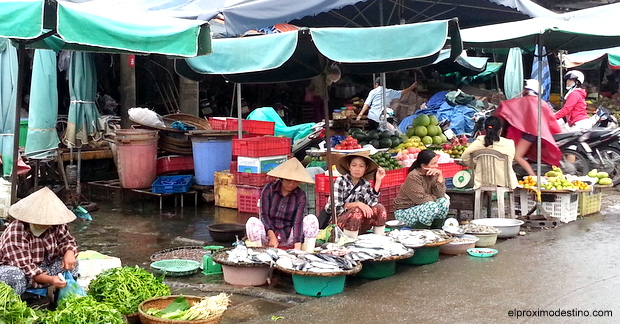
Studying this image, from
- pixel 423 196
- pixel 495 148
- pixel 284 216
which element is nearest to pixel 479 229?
pixel 423 196

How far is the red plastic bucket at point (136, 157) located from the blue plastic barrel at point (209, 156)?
63 cm

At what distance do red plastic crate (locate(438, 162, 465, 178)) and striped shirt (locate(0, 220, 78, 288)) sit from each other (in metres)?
5.67

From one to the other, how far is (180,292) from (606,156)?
8.77 meters

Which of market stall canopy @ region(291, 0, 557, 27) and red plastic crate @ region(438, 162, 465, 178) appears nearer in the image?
red plastic crate @ region(438, 162, 465, 178)

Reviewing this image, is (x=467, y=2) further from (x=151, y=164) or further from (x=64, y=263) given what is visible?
(x=64, y=263)

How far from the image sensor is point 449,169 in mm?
9805

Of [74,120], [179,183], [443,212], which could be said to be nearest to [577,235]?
[443,212]

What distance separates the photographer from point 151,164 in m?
10.7

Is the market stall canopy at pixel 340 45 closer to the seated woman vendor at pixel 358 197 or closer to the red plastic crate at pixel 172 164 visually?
the seated woman vendor at pixel 358 197

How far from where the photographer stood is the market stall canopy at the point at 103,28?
504cm

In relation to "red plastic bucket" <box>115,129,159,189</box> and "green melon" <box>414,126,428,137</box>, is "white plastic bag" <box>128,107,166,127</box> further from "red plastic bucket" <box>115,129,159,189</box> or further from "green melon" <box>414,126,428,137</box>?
"green melon" <box>414,126,428,137</box>

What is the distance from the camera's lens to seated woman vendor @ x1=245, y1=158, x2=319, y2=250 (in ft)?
21.7

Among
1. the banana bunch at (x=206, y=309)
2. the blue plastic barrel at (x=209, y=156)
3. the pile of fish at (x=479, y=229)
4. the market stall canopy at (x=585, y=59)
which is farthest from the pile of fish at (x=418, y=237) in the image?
the market stall canopy at (x=585, y=59)

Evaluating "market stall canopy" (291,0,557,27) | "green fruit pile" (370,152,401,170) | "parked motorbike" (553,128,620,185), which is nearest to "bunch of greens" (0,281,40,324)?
"green fruit pile" (370,152,401,170)
